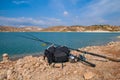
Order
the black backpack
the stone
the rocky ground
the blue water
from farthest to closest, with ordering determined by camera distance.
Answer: the blue water
the black backpack
the rocky ground
the stone

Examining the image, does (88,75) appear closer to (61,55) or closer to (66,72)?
(66,72)

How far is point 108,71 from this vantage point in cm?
827

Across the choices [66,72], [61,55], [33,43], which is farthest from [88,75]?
[33,43]

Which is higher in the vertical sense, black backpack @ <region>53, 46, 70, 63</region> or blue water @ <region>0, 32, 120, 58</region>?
black backpack @ <region>53, 46, 70, 63</region>

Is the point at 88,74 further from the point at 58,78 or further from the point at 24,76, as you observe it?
the point at 24,76

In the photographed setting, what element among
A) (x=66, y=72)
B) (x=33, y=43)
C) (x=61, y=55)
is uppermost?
(x=61, y=55)

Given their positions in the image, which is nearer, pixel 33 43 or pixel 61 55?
pixel 61 55

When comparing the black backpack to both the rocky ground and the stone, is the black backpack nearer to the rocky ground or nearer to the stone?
the rocky ground

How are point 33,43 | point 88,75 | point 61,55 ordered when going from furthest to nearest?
point 33,43 → point 61,55 → point 88,75

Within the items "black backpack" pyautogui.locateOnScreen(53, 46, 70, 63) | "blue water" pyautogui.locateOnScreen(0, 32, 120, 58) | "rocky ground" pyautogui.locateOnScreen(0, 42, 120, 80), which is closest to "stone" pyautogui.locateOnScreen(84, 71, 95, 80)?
"rocky ground" pyautogui.locateOnScreen(0, 42, 120, 80)

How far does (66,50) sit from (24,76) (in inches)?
111

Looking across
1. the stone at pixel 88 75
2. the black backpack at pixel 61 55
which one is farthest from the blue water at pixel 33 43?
the stone at pixel 88 75

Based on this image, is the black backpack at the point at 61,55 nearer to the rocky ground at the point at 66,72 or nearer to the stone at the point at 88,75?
the rocky ground at the point at 66,72

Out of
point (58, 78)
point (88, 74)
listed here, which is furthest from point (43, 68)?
point (88, 74)
